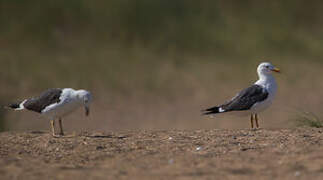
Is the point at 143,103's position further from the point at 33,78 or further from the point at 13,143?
the point at 13,143

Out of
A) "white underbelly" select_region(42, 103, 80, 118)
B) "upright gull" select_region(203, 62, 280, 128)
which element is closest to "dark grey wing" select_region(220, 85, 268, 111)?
"upright gull" select_region(203, 62, 280, 128)

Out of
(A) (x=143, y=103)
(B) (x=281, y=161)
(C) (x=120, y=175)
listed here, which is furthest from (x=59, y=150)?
(A) (x=143, y=103)

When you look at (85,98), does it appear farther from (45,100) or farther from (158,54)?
(158,54)

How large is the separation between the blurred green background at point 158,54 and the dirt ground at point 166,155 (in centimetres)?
709

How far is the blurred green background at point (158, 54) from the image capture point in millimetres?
18328

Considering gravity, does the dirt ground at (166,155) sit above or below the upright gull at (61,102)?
below

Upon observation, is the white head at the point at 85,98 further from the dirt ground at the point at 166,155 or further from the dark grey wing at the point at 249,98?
the dark grey wing at the point at 249,98

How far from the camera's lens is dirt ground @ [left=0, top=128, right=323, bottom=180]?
23.0 feet

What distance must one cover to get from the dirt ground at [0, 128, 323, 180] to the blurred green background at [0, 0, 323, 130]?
7.09 m

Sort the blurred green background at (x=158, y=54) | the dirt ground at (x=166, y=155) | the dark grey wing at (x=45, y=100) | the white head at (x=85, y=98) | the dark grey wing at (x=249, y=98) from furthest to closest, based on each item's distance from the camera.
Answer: the blurred green background at (x=158, y=54) < the dark grey wing at (x=249, y=98) < the dark grey wing at (x=45, y=100) < the white head at (x=85, y=98) < the dirt ground at (x=166, y=155)

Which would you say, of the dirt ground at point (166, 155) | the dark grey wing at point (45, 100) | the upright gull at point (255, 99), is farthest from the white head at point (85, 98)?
the upright gull at point (255, 99)

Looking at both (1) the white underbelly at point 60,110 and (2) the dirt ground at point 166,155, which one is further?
(1) the white underbelly at point 60,110

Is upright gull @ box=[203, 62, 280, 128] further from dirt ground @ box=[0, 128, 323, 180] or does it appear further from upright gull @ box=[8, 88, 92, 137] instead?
upright gull @ box=[8, 88, 92, 137]

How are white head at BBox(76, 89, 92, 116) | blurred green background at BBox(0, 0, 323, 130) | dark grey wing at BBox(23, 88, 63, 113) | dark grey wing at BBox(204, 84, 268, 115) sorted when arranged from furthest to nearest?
1. blurred green background at BBox(0, 0, 323, 130)
2. dark grey wing at BBox(204, 84, 268, 115)
3. dark grey wing at BBox(23, 88, 63, 113)
4. white head at BBox(76, 89, 92, 116)
